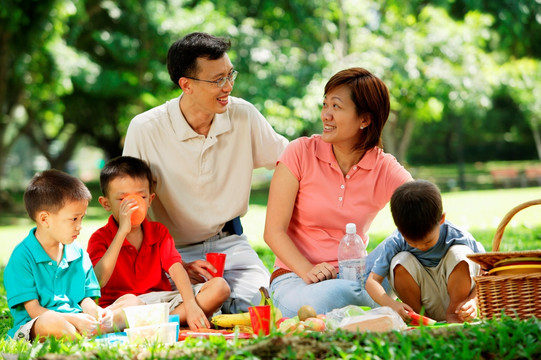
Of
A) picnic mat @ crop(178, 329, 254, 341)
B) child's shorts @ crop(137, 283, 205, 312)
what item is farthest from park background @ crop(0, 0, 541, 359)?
picnic mat @ crop(178, 329, 254, 341)

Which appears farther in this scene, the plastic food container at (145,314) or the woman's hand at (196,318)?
the woman's hand at (196,318)

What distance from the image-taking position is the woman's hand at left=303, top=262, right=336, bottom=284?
14.5 ft

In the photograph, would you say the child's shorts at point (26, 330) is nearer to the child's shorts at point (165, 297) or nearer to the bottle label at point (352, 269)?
the child's shorts at point (165, 297)

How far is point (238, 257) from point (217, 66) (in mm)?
1448

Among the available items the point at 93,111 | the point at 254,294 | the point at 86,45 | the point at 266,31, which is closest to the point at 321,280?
the point at 254,294

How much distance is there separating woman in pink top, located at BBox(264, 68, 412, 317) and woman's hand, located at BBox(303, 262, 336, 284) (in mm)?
40

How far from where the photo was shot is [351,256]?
455cm

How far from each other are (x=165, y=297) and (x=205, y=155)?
1118 mm

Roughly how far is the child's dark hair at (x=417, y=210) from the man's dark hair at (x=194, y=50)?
5.82ft

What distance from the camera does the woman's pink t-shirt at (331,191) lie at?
15.4 feet

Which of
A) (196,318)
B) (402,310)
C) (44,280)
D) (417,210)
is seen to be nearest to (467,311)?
(402,310)

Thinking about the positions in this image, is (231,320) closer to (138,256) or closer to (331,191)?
(138,256)

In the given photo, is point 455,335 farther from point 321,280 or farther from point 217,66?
point 217,66

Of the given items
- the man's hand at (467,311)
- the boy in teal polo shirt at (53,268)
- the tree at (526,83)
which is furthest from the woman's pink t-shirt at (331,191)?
the tree at (526,83)
